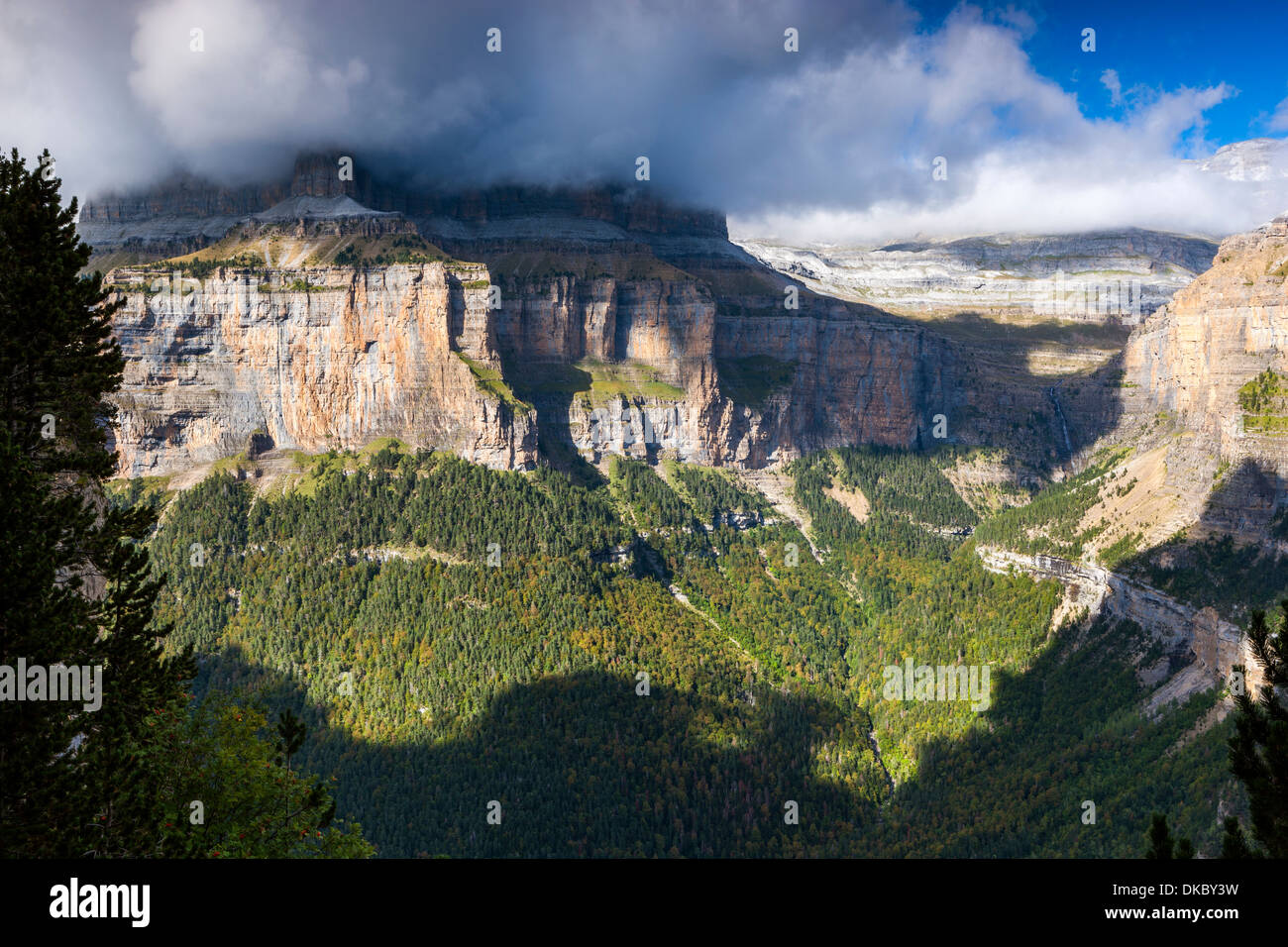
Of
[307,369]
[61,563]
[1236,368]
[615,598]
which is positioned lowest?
[615,598]

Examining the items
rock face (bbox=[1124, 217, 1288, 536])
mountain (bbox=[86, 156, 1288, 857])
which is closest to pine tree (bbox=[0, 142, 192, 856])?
mountain (bbox=[86, 156, 1288, 857])

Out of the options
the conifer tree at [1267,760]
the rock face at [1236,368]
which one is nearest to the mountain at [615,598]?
the rock face at [1236,368]

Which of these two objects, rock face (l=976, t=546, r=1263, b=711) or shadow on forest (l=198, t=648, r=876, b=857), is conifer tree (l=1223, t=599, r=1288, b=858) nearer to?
rock face (l=976, t=546, r=1263, b=711)

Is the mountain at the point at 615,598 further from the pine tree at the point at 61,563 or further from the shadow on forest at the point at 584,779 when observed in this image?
the pine tree at the point at 61,563

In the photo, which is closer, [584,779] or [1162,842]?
[1162,842]

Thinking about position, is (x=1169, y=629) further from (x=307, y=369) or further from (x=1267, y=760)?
(x=307, y=369)

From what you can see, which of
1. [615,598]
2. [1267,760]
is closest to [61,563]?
[1267,760]
